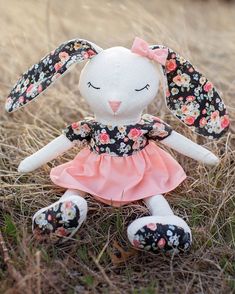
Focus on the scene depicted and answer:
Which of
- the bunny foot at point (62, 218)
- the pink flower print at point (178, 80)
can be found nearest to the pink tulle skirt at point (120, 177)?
the bunny foot at point (62, 218)

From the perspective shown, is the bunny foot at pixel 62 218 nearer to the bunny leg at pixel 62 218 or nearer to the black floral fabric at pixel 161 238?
the bunny leg at pixel 62 218

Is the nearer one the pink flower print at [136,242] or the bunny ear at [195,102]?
the pink flower print at [136,242]

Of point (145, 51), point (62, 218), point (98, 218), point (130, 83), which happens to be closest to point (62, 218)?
point (62, 218)

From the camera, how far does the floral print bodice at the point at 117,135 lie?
5.52 feet

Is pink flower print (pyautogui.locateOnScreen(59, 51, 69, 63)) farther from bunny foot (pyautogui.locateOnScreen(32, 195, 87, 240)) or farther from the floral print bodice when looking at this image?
bunny foot (pyautogui.locateOnScreen(32, 195, 87, 240))

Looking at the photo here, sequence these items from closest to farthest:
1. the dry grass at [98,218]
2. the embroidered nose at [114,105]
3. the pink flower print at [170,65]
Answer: the dry grass at [98,218]
the embroidered nose at [114,105]
the pink flower print at [170,65]

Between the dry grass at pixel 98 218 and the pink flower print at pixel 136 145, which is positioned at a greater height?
the pink flower print at pixel 136 145

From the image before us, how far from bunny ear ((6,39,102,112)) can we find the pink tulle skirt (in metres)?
0.24

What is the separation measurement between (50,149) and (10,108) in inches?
6.5

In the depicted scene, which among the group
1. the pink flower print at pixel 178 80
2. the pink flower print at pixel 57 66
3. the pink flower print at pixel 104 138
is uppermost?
the pink flower print at pixel 57 66

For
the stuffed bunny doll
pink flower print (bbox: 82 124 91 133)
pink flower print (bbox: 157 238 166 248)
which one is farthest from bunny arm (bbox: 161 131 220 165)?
pink flower print (bbox: 157 238 166 248)

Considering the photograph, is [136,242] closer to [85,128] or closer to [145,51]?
[85,128]

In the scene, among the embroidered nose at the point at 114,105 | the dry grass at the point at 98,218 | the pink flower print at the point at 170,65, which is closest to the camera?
the dry grass at the point at 98,218

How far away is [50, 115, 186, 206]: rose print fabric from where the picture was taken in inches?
66.3
